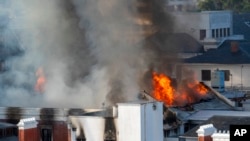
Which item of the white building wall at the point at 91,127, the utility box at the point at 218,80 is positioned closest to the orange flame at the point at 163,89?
the utility box at the point at 218,80

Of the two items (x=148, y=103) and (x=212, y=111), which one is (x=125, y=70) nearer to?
(x=212, y=111)

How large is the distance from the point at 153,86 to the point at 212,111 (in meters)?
5.11

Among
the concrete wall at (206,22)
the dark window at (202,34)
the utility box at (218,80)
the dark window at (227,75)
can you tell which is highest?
the concrete wall at (206,22)

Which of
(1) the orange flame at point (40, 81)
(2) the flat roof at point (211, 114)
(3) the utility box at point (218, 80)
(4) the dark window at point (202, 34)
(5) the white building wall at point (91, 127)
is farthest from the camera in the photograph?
(4) the dark window at point (202, 34)

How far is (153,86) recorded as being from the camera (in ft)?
198

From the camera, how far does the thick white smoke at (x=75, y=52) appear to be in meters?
59.3

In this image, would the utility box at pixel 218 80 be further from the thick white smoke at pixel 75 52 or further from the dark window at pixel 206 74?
the thick white smoke at pixel 75 52

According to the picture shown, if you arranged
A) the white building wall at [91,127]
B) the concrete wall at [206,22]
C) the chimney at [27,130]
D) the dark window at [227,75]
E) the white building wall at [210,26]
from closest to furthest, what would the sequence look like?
1. the chimney at [27,130]
2. the white building wall at [91,127]
3. the dark window at [227,75]
4. the concrete wall at [206,22]
5. the white building wall at [210,26]

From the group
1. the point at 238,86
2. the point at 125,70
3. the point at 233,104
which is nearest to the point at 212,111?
the point at 233,104

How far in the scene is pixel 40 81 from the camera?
62.3 m

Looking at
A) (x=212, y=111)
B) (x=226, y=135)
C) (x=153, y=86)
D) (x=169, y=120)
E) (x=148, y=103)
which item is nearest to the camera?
(x=226, y=135)

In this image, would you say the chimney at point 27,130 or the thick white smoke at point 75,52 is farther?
the thick white smoke at point 75,52

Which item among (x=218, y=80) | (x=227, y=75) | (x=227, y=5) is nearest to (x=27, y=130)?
(x=218, y=80)

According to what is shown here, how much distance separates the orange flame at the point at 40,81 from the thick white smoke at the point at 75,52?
10.2 inches
